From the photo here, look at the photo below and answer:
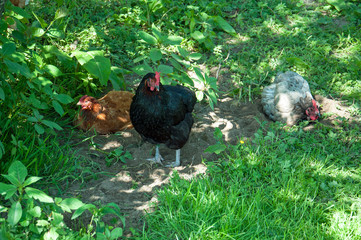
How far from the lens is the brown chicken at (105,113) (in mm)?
4156

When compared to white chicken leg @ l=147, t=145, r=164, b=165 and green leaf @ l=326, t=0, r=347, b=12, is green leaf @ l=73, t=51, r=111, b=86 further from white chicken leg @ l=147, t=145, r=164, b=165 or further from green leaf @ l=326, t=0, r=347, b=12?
green leaf @ l=326, t=0, r=347, b=12

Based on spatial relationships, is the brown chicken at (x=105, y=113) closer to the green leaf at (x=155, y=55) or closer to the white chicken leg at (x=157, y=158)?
the white chicken leg at (x=157, y=158)

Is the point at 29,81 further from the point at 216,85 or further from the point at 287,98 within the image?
the point at 287,98

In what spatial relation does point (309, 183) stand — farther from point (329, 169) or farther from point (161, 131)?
point (161, 131)

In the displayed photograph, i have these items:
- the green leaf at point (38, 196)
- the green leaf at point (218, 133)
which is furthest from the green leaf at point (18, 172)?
the green leaf at point (218, 133)

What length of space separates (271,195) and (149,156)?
1.42m

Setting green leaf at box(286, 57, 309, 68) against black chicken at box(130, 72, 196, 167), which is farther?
green leaf at box(286, 57, 309, 68)

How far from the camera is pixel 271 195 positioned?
10.5 feet

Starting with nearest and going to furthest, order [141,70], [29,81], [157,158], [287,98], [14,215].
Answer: [14,215] → [29,81] → [157,158] → [141,70] → [287,98]

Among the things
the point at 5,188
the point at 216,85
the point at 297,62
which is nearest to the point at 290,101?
the point at 216,85

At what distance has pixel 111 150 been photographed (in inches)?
157

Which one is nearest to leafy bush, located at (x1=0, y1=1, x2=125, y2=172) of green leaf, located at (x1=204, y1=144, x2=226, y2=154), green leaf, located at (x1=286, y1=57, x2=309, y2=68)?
green leaf, located at (x1=204, y1=144, x2=226, y2=154)

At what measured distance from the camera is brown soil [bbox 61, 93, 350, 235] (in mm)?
3244

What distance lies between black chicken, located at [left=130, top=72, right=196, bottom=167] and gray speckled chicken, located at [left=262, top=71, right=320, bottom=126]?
47.6 inches
